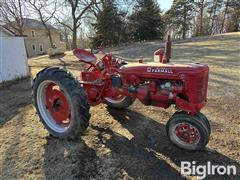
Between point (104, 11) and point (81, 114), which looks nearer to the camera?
point (81, 114)

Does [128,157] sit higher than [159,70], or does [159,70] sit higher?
[159,70]

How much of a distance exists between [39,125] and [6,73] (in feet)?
14.2

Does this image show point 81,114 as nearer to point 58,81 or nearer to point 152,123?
point 58,81

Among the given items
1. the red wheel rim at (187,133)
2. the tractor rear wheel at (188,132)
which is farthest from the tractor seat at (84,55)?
the red wheel rim at (187,133)

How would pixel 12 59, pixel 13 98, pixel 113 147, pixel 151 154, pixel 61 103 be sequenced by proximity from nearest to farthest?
pixel 151 154, pixel 113 147, pixel 61 103, pixel 13 98, pixel 12 59

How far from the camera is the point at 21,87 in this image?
6859mm

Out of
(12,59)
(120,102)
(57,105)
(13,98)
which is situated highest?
(12,59)

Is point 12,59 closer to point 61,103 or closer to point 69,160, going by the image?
point 61,103

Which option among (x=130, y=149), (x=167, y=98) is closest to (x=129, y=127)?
(x=130, y=149)

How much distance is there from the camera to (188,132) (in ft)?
9.78

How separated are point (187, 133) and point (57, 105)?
1.94 metres

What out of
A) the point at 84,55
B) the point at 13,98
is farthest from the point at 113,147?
the point at 13,98

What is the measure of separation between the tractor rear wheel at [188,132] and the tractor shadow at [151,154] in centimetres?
11

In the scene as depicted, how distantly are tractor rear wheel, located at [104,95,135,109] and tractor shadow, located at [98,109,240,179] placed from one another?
57 cm
